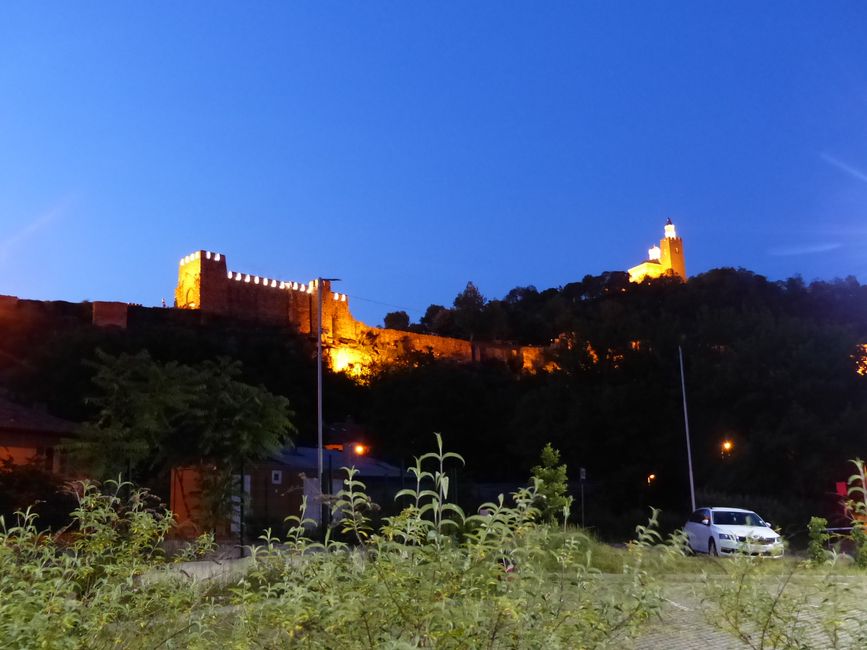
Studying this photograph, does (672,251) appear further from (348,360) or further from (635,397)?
(635,397)

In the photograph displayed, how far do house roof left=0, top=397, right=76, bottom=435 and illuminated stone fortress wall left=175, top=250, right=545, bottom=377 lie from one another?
5675 centimetres

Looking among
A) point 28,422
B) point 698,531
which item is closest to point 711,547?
point 698,531

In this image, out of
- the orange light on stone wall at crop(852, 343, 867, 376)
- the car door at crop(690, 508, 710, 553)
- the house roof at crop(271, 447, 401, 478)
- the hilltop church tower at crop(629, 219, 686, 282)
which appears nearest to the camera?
the car door at crop(690, 508, 710, 553)

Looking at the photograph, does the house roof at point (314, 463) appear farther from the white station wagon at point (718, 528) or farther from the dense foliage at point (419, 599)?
the dense foliage at point (419, 599)

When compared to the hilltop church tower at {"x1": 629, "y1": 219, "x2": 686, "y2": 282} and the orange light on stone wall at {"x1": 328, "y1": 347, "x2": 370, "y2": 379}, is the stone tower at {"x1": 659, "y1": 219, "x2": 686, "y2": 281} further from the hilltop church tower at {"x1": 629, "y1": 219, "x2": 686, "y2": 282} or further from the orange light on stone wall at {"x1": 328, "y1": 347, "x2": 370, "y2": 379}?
the orange light on stone wall at {"x1": 328, "y1": 347, "x2": 370, "y2": 379}

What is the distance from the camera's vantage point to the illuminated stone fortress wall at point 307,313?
84.7m

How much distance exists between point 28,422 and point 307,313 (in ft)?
222

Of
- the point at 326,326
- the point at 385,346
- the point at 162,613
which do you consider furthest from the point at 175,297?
the point at 162,613

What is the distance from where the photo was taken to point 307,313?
297ft

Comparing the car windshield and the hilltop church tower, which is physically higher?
the hilltop church tower

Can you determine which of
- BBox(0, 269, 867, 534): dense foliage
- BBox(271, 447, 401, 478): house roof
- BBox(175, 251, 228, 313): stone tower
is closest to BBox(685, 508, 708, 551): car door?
BBox(0, 269, 867, 534): dense foliage

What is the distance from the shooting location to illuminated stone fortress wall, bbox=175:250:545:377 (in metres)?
84.7

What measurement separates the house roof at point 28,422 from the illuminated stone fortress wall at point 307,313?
56.7 m

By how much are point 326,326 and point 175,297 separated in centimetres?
1719
